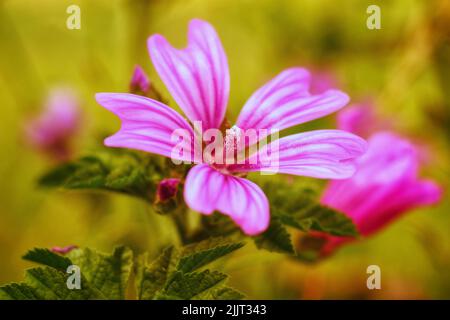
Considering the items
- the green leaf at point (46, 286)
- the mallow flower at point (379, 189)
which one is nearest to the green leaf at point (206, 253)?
the green leaf at point (46, 286)

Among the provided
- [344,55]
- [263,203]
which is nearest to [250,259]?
[263,203]

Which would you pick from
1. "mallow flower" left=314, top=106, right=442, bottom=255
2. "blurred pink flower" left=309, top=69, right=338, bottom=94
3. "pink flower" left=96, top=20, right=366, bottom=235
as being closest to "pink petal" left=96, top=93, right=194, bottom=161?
"pink flower" left=96, top=20, right=366, bottom=235

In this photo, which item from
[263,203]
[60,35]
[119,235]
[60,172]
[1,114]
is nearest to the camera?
[263,203]

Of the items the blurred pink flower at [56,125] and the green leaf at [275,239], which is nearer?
the green leaf at [275,239]

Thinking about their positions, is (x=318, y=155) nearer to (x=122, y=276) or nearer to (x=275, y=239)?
(x=275, y=239)

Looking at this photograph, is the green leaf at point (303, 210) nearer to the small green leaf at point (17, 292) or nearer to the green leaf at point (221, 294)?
the green leaf at point (221, 294)

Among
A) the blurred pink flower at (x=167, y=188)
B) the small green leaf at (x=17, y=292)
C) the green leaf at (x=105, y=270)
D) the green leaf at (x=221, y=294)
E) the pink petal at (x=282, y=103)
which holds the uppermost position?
the pink petal at (x=282, y=103)
